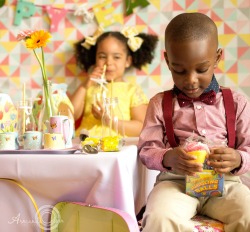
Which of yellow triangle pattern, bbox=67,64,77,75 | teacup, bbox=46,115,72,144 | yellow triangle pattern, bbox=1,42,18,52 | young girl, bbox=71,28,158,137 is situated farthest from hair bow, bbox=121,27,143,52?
teacup, bbox=46,115,72,144

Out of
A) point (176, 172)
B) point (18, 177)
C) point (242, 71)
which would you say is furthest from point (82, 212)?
point (242, 71)

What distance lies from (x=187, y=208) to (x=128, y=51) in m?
1.29

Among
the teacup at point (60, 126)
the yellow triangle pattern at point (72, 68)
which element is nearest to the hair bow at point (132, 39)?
the yellow triangle pattern at point (72, 68)

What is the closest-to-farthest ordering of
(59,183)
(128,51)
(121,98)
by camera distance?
(59,183), (121,98), (128,51)

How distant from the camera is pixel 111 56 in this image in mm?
2172

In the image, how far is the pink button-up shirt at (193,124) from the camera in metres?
1.25

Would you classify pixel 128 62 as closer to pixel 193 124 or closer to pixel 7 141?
pixel 193 124

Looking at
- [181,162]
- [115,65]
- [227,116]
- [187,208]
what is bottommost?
[187,208]

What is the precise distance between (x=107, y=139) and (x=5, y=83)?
1.40 metres

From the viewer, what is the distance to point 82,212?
1019 millimetres

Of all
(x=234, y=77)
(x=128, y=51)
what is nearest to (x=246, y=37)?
(x=234, y=77)

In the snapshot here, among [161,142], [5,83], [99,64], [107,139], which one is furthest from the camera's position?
[5,83]

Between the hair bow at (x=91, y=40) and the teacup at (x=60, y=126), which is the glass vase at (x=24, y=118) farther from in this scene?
the hair bow at (x=91, y=40)

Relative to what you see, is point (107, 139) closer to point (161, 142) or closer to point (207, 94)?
point (161, 142)
